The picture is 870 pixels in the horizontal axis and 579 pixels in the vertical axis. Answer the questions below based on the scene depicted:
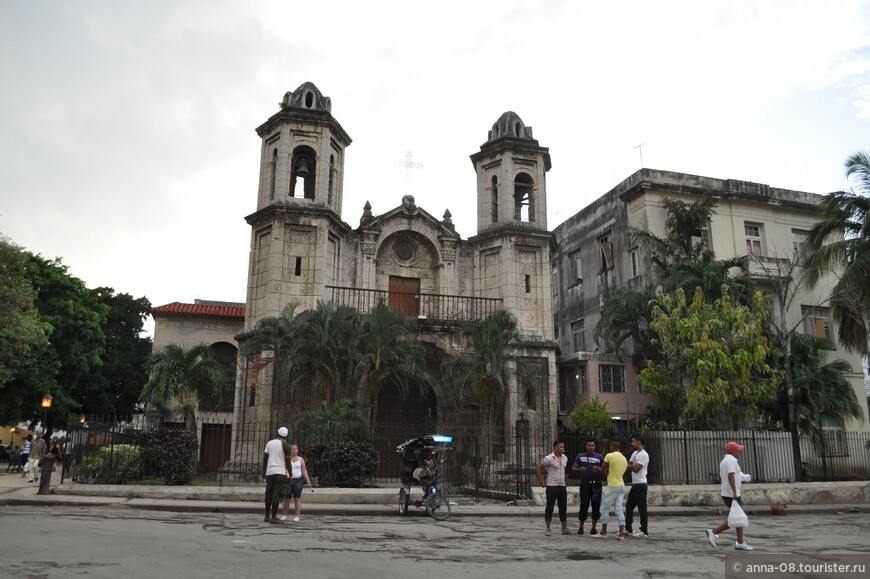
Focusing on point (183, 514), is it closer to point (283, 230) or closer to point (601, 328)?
point (283, 230)

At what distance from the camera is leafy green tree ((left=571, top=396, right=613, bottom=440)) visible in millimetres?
22109

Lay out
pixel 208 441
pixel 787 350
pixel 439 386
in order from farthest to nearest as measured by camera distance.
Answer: pixel 208 441
pixel 439 386
pixel 787 350

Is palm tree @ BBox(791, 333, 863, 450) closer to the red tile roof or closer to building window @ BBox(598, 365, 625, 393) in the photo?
building window @ BBox(598, 365, 625, 393)

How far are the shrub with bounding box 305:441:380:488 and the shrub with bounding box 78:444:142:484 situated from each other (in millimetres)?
4210

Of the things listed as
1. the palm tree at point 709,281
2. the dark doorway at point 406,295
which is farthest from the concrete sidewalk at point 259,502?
the dark doorway at point 406,295

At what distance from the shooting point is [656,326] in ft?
72.1

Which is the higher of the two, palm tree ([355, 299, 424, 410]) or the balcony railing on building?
the balcony railing on building

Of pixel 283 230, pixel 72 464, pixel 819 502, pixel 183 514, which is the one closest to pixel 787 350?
pixel 819 502

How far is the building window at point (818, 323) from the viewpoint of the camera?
29.6m

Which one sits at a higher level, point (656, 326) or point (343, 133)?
point (343, 133)

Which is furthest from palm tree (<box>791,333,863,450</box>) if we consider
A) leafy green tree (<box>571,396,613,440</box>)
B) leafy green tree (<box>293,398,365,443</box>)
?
leafy green tree (<box>293,398,365,443</box>)

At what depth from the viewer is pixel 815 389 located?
23859 mm

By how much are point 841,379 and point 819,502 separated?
8558 millimetres

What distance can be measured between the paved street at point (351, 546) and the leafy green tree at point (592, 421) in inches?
325
